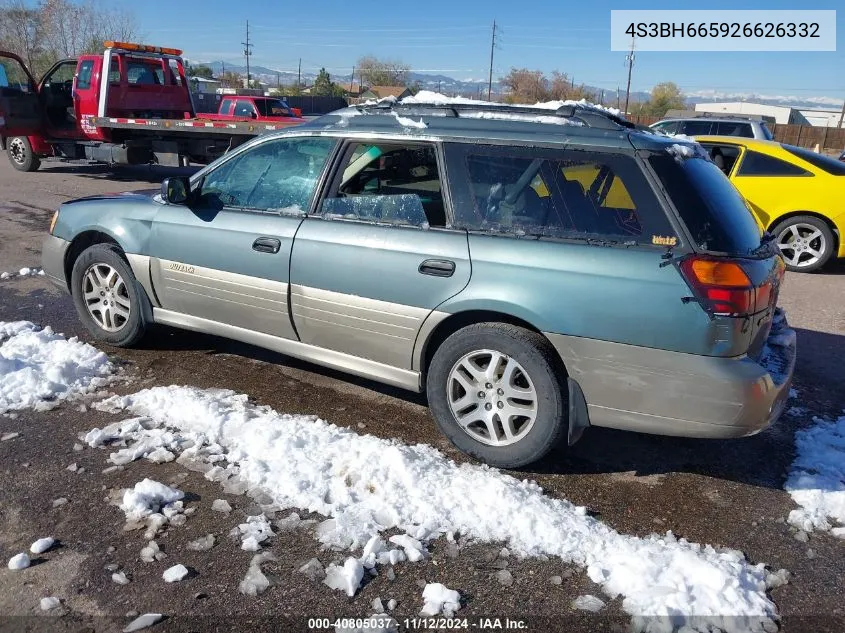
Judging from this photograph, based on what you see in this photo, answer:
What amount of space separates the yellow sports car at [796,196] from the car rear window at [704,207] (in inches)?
206

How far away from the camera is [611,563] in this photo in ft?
9.45

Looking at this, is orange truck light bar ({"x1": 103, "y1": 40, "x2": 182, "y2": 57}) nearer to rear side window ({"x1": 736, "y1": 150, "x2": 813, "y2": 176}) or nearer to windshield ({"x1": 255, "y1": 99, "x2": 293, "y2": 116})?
windshield ({"x1": 255, "y1": 99, "x2": 293, "y2": 116})

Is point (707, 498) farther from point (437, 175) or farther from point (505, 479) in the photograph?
point (437, 175)

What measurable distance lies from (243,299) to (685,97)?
83509mm

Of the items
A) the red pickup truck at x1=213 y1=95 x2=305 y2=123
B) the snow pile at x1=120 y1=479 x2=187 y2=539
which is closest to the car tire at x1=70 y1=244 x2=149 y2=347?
the snow pile at x1=120 y1=479 x2=187 y2=539

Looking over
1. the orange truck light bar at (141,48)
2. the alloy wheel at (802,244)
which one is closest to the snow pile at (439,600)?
the alloy wheel at (802,244)

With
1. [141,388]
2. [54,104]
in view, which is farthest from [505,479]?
[54,104]

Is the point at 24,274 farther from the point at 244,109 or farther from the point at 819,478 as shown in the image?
the point at 244,109

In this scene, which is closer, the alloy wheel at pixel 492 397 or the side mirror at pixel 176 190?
the alloy wheel at pixel 492 397

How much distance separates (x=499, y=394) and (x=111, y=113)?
13449mm

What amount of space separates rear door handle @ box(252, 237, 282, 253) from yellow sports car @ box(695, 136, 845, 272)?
6.10m

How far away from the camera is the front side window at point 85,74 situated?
46.8 feet

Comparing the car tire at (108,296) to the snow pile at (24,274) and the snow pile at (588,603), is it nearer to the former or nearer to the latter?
the snow pile at (24,274)

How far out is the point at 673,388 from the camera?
3184mm
